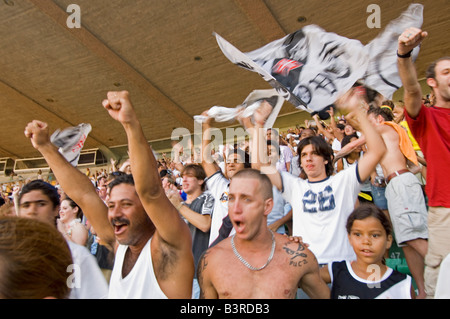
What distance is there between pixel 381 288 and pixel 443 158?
95 centimetres

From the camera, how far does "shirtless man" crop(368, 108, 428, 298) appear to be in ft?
9.55

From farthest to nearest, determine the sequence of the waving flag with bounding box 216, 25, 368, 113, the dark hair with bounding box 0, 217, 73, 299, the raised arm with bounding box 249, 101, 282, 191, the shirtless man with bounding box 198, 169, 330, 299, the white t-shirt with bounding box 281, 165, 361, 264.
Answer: the raised arm with bounding box 249, 101, 282, 191 → the waving flag with bounding box 216, 25, 368, 113 → the white t-shirt with bounding box 281, 165, 361, 264 → the shirtless man with bounding box 198, 169, 330, 299 → the dark hair with bounding box 0, 217, 73, 299

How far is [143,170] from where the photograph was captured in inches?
76.2

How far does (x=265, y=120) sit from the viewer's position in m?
3.52

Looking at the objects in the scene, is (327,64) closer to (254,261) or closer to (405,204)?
(405,204)

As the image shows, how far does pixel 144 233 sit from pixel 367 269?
1415mm

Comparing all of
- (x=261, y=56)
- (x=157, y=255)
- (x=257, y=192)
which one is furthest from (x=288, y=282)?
(x=261, y=56)

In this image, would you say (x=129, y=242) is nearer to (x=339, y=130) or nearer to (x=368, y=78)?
(x=368, y=78)

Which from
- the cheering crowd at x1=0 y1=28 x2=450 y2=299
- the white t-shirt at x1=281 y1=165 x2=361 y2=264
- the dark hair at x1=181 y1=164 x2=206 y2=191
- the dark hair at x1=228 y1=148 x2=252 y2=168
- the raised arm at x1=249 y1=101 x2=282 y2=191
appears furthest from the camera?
the dark hair at x1=181 y1=164 x2=206 y2=191

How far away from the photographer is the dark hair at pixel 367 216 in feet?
8.59

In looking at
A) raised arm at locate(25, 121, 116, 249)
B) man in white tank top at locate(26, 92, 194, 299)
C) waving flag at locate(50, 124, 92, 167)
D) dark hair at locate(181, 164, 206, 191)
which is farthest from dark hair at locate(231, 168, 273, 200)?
waving flag at locate(50, 124, 92, 167)

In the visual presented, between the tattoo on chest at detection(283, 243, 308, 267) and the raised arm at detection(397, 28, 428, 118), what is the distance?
121 cm

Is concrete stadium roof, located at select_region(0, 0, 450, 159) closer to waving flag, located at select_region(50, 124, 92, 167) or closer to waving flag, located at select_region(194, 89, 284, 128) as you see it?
waving flag, located at select_region(194, 89, 284, 128)

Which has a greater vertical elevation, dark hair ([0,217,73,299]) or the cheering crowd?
the cheering crowd
